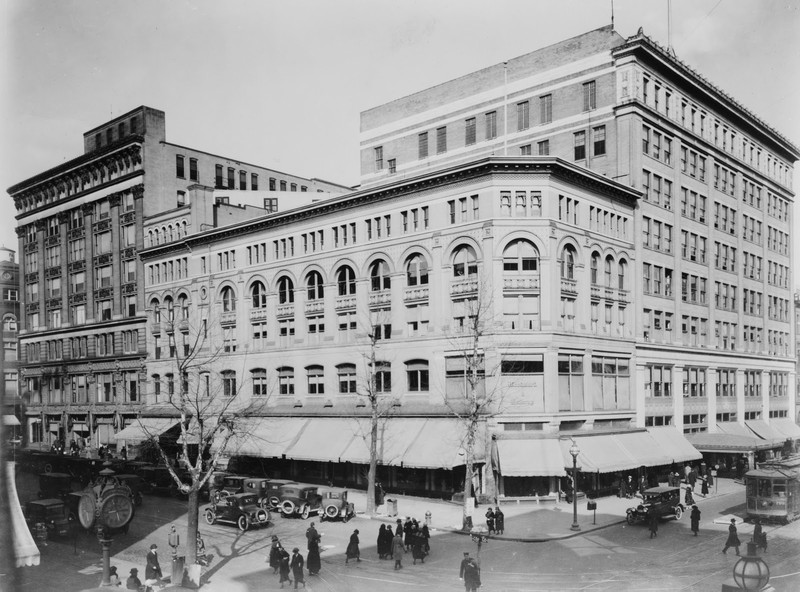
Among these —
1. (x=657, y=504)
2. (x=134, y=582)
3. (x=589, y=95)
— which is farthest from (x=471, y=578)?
(x=589, y=95)

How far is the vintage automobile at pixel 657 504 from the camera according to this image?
3503 cm

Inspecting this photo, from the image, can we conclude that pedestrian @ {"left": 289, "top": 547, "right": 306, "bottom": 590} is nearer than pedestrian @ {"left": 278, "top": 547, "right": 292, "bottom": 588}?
Yes

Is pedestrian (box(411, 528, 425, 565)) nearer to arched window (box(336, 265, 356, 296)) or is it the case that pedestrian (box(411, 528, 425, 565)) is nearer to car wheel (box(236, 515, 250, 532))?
car wheel (box(236, 515, 250, 532))

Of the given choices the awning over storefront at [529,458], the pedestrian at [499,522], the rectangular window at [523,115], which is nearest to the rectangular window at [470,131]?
the rectangular window at [523,115]

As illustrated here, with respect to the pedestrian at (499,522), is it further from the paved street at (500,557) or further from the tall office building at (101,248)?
the tall office building at (101,248)

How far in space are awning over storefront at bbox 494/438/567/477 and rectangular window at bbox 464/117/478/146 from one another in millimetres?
28062

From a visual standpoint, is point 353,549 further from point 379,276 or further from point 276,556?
point 379,276

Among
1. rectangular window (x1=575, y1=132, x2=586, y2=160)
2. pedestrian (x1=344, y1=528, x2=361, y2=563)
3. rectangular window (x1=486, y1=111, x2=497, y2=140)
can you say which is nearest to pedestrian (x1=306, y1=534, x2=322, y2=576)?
pedestrian (x1=344, y1=528, x2=361, y2=563)

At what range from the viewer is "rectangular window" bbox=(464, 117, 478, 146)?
61.1 metres

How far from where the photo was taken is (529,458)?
41.7 metres

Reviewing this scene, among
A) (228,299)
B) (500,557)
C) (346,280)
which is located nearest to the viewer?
(500,557)

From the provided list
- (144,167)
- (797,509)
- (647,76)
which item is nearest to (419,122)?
(647,76)

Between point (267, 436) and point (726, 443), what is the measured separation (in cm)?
3354

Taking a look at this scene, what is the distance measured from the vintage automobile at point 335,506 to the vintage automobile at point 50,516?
38.8 feet
